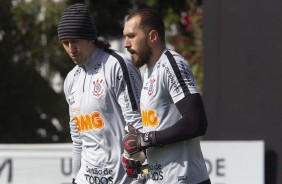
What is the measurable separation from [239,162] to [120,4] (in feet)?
17.5

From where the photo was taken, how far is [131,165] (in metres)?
5.53

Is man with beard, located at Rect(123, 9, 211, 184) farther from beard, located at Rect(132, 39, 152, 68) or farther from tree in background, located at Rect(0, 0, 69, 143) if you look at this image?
tree in background, located at Rect(0, 0, 69, 143)

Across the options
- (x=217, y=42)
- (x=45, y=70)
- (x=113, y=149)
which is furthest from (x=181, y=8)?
(x=113, y=149)

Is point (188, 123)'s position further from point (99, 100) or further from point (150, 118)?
point (99, 100)

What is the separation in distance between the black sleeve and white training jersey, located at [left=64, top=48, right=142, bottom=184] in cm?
65

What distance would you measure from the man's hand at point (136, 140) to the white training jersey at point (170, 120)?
7cm

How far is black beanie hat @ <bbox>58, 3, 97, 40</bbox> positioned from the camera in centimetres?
587

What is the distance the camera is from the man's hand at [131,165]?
5.51 m

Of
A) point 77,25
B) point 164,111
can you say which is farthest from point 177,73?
point 77,25

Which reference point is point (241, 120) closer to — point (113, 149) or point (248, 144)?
point (248, 144)

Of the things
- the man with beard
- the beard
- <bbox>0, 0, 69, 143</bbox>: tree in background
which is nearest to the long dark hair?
the man with beard

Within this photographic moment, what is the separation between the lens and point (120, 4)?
543 inches

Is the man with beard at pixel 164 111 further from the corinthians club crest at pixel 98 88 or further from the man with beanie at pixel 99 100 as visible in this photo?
the corinthians club crest at pixel 98 88

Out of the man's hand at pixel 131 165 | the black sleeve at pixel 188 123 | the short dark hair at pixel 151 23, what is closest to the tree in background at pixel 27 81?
the man's hand at pixel 131 165
